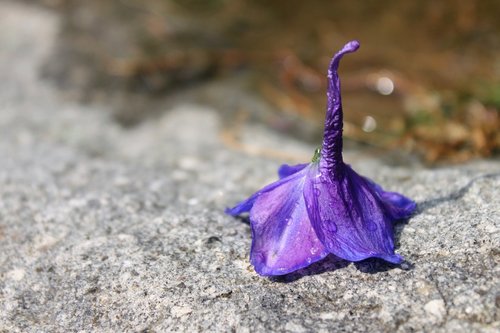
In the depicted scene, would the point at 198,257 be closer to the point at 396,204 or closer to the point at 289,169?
the point at 289,169

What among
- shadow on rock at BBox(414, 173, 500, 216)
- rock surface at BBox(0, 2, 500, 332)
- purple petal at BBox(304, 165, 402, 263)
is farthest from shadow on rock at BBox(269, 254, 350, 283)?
shadow on rock at BBox(414, 173, 500, 216)

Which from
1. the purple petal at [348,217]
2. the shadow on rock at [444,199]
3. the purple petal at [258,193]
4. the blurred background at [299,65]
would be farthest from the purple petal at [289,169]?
the blurred background at [299,65]

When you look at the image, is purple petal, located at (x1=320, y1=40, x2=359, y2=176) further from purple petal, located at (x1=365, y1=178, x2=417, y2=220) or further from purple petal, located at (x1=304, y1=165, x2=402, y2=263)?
purple petal, located at (x1=365, y1=178, x2=417, y2=220)

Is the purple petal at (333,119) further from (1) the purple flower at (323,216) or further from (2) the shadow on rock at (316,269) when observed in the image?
(2) the shadow on rock at (316,269)

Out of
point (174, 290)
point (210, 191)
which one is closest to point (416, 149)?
point (210, 191)

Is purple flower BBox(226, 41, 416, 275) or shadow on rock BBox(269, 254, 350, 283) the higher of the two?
purple flower BBox(226, 41, 416, 275)

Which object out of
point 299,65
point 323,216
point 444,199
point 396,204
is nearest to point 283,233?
point 323,216
